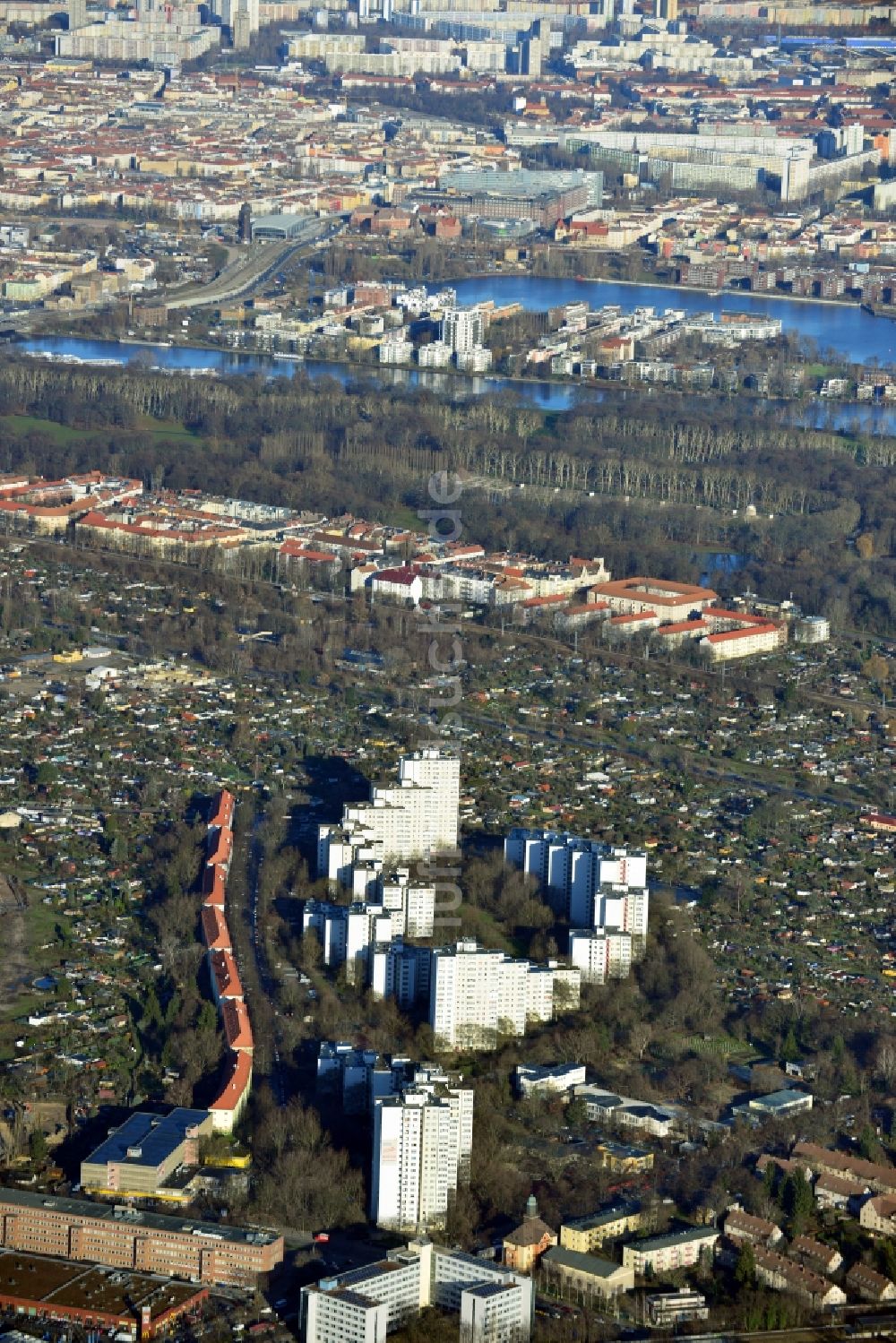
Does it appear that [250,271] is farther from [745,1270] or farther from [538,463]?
[745,1270]

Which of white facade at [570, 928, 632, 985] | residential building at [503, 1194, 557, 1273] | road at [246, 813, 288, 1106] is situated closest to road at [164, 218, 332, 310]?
road at [246, 813, 288, 1106]

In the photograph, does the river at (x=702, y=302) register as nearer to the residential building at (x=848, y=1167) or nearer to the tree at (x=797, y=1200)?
the residential building at (x=848, y=1167)

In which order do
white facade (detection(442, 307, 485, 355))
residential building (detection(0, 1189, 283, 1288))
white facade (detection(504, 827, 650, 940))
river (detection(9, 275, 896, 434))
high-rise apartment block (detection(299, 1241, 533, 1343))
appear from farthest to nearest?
white facade (detection(442, 307, 485, 355))
river (detection(9, 275, 896, 434))
white facade (detection(504, 827, 650, 940))
residential building (detection(0, 1189, 283, 1288))
high-rise apartment block (detection(299, 1241, 533, 1343))

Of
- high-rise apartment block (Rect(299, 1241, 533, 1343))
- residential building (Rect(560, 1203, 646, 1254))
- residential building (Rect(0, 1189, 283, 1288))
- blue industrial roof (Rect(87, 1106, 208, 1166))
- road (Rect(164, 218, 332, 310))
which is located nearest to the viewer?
high-rise apartment block (Rect(299, 1241, 533, 1343))

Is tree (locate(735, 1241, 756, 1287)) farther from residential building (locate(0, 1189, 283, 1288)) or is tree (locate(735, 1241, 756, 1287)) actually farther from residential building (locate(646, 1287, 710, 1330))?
residential building (locate(0, 1189, 283, 1288))

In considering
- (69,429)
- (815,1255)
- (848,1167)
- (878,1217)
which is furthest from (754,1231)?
(69,429)

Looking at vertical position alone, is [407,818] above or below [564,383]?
above

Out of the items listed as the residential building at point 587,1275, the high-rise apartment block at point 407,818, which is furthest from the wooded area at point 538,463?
the residential building at point 587,1275

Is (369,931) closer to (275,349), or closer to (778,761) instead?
(778,761)

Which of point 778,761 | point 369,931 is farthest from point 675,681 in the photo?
point 369,931
